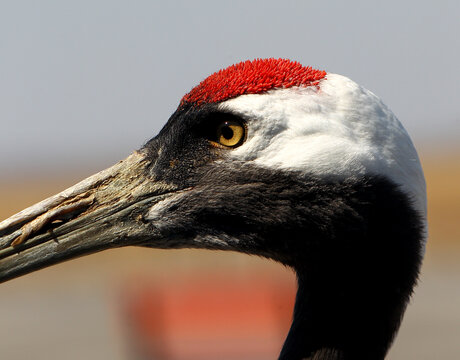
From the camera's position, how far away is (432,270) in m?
26.6

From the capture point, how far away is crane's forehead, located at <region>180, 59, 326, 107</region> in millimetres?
4234

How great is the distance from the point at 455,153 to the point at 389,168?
6664cm

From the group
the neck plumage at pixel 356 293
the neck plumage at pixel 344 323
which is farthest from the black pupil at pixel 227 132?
the neck plumage at pixel 344 323

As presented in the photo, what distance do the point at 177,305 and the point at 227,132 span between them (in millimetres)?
8663

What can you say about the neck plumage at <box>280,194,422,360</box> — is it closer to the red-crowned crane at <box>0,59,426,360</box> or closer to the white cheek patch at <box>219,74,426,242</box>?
the red-crowned crane at <box>0,59,426,360</box>

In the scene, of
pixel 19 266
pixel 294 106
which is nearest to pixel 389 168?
pixel 294 106

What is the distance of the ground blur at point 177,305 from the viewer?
1163 cm

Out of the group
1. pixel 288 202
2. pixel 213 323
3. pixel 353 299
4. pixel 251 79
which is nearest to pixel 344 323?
pixel 353 299

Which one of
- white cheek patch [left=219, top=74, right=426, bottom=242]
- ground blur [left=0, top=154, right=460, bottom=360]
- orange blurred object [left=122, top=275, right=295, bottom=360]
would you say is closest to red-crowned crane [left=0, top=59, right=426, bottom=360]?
white cheek patch [left=219, top=74, right=426, bottom=242]

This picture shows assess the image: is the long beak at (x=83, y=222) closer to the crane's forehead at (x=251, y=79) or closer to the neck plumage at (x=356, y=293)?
the crane's forehead at (x=251, y=79)

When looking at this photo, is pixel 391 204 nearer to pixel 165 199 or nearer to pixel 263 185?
pixel 263 185

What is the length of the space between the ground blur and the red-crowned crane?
6415 mm

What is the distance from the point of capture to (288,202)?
421 cm

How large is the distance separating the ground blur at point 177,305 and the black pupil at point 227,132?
22.2ft
